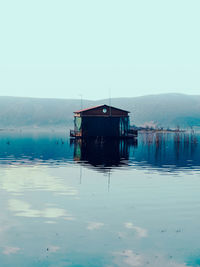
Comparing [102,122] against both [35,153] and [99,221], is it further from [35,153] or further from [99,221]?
[99,221]

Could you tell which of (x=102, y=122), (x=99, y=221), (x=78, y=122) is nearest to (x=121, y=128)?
(x=102, y=122)

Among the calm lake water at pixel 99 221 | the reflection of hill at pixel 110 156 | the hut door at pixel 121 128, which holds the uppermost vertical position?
the hut door at pixel 121 128

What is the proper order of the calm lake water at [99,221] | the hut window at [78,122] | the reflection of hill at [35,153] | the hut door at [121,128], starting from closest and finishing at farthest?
the calm lake water at [99,221], the reflection of hill at [35,153], the hut door at [121,128], the hut window at [78,122]

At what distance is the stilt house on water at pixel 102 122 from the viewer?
9625cm

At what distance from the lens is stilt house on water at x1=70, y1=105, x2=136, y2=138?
96250mm

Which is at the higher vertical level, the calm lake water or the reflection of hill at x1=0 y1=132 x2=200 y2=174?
the reflection of hill at x1=0 y1=132 x2=200 y2=174

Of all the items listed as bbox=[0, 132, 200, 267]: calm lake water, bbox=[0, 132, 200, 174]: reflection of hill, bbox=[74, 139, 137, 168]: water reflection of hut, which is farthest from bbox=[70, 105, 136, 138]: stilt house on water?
bbox=[0, 132, 200, 267]: calm lake water

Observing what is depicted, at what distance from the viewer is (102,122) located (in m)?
96.8

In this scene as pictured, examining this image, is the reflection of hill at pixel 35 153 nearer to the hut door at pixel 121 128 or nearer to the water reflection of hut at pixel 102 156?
the water reflection of hut at pixel 102 156

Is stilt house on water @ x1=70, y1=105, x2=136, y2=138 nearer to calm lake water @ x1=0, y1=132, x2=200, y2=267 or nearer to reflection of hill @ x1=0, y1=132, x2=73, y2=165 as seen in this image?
reflection of hill @ x1=0, y1=132, x2=73, y2=165

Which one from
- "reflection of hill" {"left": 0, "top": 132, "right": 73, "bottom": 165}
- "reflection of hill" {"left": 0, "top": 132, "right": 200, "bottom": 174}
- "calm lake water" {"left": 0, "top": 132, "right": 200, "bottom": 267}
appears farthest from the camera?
"reflection of hill" {"left": 0, "top": 132, "right": 73, "bottom": 165}

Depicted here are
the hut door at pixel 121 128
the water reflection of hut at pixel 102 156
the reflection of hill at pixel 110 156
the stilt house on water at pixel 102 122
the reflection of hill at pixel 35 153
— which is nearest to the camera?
the reflection of hill at pixel 110 156

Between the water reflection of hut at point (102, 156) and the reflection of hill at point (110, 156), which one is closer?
the reflection of hill at point (110, 156)

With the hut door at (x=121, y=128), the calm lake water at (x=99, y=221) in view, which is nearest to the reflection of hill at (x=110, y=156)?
the calm lake water at (x=99, y=221)
